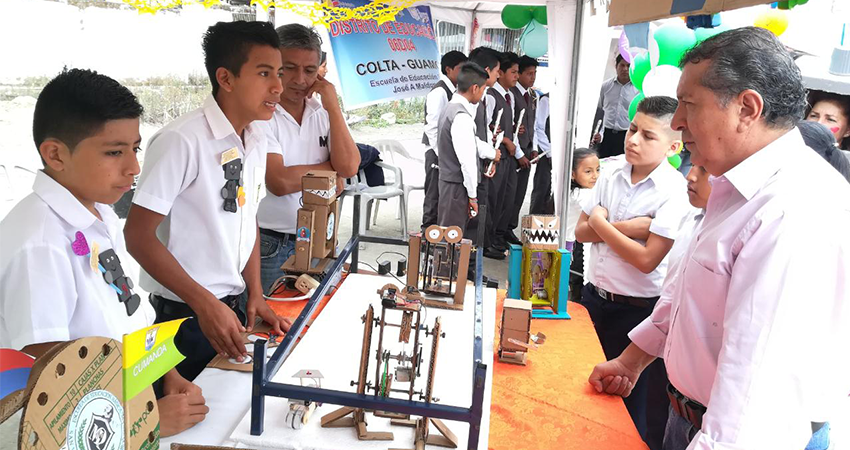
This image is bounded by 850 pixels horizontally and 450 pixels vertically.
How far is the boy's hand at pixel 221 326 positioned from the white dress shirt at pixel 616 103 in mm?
5217

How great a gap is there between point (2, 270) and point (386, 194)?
4.45 m

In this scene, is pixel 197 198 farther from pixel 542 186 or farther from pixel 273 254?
pixel 542 186

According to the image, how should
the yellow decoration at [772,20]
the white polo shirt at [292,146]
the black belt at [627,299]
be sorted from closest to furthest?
the black belt at [627,299] → the white polo shirt at [292,146] → the yellow decoration at [772,20]

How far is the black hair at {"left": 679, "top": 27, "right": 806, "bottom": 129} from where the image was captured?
1.13 meters

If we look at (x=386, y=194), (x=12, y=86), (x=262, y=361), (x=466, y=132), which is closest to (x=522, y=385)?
Answer: (x=262, y=361)

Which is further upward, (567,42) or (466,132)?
(567,42)

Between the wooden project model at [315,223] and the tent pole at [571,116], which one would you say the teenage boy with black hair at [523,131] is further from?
the wooden project model at [315,223]

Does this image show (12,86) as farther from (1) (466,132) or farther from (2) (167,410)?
(2) (167,410)

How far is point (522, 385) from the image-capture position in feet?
5.69

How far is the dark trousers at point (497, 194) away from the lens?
19.1ft

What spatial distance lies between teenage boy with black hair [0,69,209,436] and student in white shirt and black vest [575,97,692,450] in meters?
1.58

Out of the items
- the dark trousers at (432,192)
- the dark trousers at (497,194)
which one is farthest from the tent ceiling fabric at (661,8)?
the dark trousers at (497,194)

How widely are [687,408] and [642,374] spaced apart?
0.92 meters

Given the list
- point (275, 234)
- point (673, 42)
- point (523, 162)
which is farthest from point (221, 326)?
point (523, 162)
